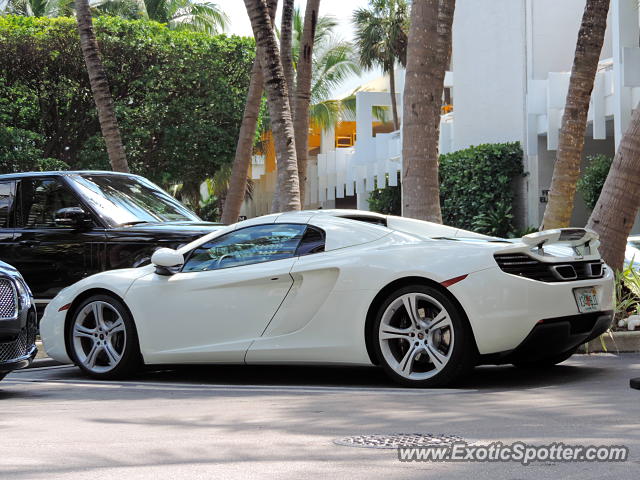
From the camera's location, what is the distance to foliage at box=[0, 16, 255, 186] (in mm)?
34000

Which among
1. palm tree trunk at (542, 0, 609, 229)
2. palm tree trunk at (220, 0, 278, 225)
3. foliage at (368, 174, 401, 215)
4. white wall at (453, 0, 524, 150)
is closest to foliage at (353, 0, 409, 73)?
foliage at (368, 174, 401, 215)

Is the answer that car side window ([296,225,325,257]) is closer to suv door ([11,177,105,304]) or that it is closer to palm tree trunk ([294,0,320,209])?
suv door ([11,177,105,304])

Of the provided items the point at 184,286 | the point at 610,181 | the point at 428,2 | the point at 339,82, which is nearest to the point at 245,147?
the point at 428,2

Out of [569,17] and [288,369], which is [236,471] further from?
[569,17]

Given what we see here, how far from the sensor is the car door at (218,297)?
27.6 feet

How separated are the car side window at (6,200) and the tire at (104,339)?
2.63 metres

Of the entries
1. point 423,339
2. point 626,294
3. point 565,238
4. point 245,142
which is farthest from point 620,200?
point 245,142

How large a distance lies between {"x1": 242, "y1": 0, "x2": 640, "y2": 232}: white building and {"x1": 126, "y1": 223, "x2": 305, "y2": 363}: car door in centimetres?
1395

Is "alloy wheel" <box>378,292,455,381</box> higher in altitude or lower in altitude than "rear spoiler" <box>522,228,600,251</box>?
lower

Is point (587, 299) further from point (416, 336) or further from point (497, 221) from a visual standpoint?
point (497, 221)

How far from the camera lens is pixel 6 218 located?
452 inches

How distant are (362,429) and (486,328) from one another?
5.70ft

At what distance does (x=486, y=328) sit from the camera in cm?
742

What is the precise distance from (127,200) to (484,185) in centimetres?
1722
